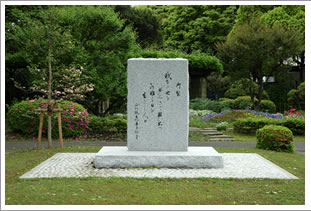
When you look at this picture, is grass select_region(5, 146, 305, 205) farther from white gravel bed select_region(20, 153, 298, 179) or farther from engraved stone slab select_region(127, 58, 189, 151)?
engraved stone slab select_region(127, 58, 189, 151)

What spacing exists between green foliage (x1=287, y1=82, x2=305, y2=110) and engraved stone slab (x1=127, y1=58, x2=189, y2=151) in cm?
1608

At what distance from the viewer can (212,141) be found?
12547 millimetres

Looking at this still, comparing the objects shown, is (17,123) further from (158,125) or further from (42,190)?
(42,190)

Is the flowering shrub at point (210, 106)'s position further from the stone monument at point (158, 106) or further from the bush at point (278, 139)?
the stone monument at point (158, 106)

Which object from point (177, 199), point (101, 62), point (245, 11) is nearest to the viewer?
point (177, 199)

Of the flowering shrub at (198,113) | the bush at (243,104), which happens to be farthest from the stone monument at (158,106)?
the bush at (243,104)

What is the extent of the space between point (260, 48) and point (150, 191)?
1521 cm

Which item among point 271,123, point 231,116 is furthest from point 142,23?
point 271,123

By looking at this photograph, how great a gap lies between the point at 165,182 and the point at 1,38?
4.17 metres

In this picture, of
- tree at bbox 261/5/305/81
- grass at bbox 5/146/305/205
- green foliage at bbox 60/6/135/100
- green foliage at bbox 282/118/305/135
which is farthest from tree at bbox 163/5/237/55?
grass at bbox 5/146/305/205

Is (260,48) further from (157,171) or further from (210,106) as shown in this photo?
(157,171)

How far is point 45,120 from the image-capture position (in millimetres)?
12391

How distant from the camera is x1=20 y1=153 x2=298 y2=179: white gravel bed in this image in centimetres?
707

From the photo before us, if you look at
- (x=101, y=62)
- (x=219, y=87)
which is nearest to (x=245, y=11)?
(x=219, y=87)
